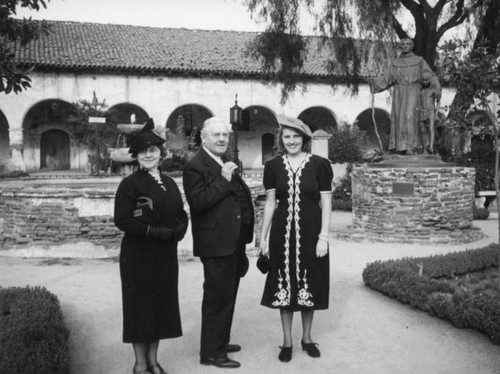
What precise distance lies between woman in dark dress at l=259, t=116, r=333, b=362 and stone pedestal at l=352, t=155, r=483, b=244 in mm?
4954

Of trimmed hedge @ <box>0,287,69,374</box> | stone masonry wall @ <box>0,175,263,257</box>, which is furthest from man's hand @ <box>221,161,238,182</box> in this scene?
stone masonry wall @ <box>0,175,263,257</box>

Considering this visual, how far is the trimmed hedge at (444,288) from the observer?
3.98m

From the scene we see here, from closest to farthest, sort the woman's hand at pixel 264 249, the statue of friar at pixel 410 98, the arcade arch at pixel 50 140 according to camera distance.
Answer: the woman's hand at pixel 264 249 → the statue of friar at pixel 410 98 → the arcade arch at pixel 50 140

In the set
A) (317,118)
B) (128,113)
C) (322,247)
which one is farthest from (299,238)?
(317,118)

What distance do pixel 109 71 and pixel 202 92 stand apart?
3.92m

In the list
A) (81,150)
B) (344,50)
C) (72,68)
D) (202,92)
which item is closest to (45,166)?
(81,150)

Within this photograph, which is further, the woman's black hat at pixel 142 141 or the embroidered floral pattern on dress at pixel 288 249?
the embroidered floral pattern on dress at pixel 288 249

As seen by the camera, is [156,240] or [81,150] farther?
[81,150]

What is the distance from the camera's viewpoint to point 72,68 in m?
20.8

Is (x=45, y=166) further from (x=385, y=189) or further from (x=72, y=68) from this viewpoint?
(x=385, y=189)

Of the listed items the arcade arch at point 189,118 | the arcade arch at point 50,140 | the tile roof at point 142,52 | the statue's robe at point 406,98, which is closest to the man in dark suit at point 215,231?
the statue's robe at point 406,98

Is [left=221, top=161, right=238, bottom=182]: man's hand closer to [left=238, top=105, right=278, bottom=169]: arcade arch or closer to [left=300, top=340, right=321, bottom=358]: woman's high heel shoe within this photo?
[left=300, top=340, right=321, bottom=358]: woman's high heel shoe

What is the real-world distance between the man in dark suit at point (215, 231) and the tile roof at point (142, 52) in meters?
16.9

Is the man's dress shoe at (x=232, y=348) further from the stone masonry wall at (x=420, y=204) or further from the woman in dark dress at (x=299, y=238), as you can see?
the stone masonry wall at (x=420, y=204)
